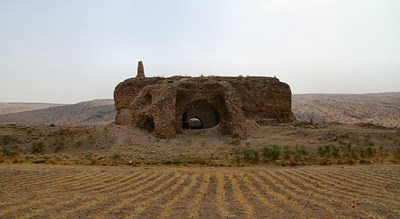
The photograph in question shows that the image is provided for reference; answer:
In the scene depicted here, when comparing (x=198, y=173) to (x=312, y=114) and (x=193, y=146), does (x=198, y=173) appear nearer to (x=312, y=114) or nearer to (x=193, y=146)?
(x=193, y=146)

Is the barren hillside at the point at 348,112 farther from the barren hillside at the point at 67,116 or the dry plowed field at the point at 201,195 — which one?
the dry plowed field at the point at 201,195

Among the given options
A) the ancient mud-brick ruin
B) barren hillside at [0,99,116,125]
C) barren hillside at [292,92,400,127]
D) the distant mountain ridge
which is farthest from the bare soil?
barren hillside at [0,99,116,125]

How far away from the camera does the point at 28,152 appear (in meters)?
17.5

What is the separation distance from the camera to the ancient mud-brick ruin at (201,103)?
2042cm

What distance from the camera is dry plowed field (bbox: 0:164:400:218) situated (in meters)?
6.28

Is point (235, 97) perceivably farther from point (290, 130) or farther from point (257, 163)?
point (257, 163)

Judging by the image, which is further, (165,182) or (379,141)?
(379,141)

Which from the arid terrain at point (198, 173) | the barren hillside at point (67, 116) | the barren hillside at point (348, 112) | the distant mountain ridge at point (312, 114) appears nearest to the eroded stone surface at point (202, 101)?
the arid terrain at point (198, 173)

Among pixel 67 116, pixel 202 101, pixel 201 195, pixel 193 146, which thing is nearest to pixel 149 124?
pixel 202 101

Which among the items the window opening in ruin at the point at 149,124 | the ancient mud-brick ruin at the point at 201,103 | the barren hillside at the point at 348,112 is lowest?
the barren hillside at the point at 348,112

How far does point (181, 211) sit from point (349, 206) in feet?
9.56

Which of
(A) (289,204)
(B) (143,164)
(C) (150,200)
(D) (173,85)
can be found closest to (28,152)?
(B) (143,164)

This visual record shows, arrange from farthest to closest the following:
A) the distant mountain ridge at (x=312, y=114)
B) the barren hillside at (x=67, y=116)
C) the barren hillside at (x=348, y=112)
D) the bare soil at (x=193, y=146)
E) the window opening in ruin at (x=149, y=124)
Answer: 1. the barren hillside at (x=67, y=116)
2. the distant mountain ridge at (x=312, y=114)
3. the barren hillside at (x=348, y=112)
4. the window opening in ruin at (x=149, y=124)
5. the bare soil at (x=193, y=146)

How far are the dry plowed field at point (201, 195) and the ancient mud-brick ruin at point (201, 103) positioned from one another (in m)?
9.53
